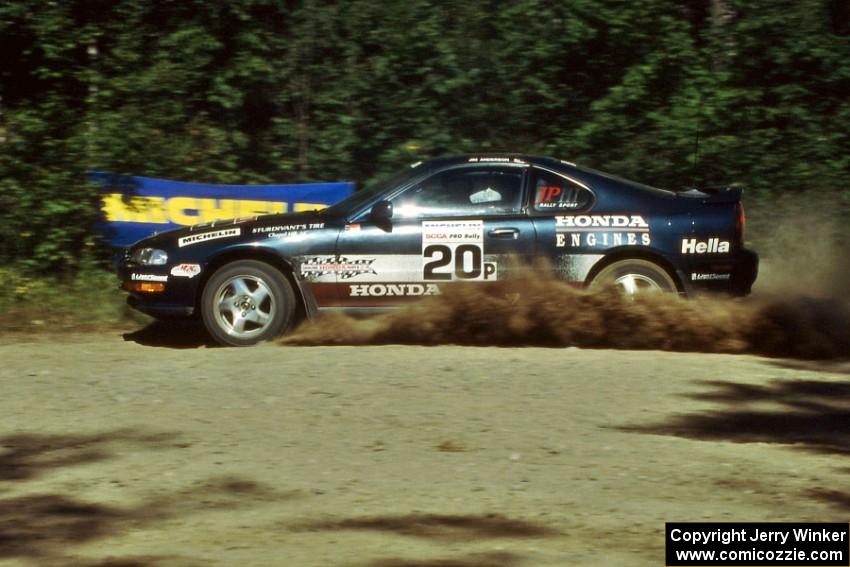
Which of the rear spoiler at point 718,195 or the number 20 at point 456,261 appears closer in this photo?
the number 20 at point 456,261

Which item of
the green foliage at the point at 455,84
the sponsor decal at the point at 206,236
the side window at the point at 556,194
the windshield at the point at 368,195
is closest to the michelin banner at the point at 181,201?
the green foliage at the point at 455,84

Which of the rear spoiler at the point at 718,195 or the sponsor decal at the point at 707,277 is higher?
the rear spoiler at the point at 718,195

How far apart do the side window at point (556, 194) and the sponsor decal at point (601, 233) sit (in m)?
0.16

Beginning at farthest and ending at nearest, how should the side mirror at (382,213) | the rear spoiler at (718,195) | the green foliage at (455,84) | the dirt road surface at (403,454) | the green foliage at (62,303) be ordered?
the green foliage at (455,84) < the green foliage at (62,303) < the rear spoiler at (718,195) < the side mirror at (382,213) < the dirt road surface at (403,454)

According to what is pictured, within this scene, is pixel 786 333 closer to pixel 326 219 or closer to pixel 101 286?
pixel 326 219

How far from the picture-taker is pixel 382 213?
10.2 meters

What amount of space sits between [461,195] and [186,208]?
3840 mm

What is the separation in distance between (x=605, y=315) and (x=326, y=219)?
7.95 ft

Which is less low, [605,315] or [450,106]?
[450,106]

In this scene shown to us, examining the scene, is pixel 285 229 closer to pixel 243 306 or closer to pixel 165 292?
pixel 243 306

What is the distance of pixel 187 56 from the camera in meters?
14.7

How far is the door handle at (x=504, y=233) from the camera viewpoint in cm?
1029

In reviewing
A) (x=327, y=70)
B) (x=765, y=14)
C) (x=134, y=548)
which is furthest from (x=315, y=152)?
(x=134, y=548)

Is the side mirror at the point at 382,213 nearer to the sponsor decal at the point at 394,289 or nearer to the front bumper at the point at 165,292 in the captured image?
the sponsor decal at the point at 394,289
